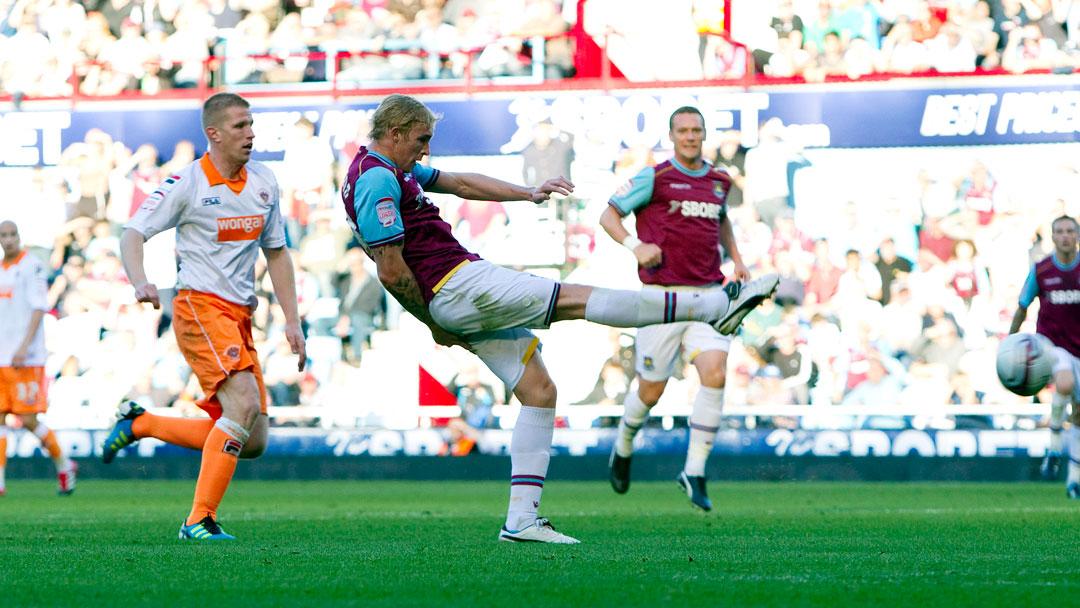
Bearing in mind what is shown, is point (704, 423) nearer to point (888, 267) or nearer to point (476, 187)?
point (476, 187)

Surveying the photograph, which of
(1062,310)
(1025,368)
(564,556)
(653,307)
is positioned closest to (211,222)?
(653,307)

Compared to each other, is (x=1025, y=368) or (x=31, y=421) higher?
(x=1025, y=368)

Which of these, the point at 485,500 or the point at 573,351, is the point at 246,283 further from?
the point at 573,351

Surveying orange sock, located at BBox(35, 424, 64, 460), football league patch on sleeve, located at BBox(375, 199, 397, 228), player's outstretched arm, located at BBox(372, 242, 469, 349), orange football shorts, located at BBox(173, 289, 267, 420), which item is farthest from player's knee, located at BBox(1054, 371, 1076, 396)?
orange sock, located at BBox(35, 424, 64, 460)

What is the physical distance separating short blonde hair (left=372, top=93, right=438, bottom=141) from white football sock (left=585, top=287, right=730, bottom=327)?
1.09m

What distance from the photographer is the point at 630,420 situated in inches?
448

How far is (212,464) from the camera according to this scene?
802 cm

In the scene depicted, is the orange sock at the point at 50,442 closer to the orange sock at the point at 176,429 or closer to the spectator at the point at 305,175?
the orange sock at the point at 176,429

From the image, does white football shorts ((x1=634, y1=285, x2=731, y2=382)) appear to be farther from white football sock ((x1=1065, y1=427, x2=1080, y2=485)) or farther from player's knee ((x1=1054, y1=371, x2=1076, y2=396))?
white football sock ((x1=1065, y1=427, x2=1080, y2=485))

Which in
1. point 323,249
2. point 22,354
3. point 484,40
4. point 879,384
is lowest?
point 879,384

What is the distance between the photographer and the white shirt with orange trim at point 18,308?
46.6 ft

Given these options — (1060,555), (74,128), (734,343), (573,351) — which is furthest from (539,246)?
(1060,555)

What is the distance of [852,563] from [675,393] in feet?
38.8

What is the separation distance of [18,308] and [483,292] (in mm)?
8299
